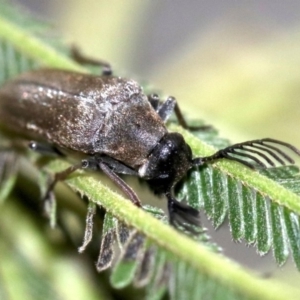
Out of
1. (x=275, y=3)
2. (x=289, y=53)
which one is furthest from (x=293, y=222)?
(x=275, y=3)

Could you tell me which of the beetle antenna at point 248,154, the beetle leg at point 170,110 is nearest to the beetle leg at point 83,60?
the beetle leg at point 170,110

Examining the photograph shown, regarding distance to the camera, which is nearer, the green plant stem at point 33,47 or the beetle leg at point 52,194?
the beetle leg at point 52,194

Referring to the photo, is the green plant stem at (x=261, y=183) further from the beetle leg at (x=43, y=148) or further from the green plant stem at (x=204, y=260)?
the beetle leg at (x=43, y=148)

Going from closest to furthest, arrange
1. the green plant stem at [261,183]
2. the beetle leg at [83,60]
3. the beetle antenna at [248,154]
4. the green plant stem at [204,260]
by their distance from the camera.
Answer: the green plant stem at [204,260] → the green plant stem at [261,183] → the beetle antenna at [248,154] → the beetle leg at [83,60]

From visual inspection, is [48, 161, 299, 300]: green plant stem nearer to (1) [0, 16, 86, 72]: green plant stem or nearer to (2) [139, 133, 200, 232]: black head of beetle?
(2) [139, 133, 200, 232]: black head of beetle

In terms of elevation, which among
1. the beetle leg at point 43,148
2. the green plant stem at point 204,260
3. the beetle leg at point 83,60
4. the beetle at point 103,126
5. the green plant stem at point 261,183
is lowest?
the green plant stem at point 204,260

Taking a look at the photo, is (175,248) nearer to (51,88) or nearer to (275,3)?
(51,88)

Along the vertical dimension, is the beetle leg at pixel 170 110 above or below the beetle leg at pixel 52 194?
above
